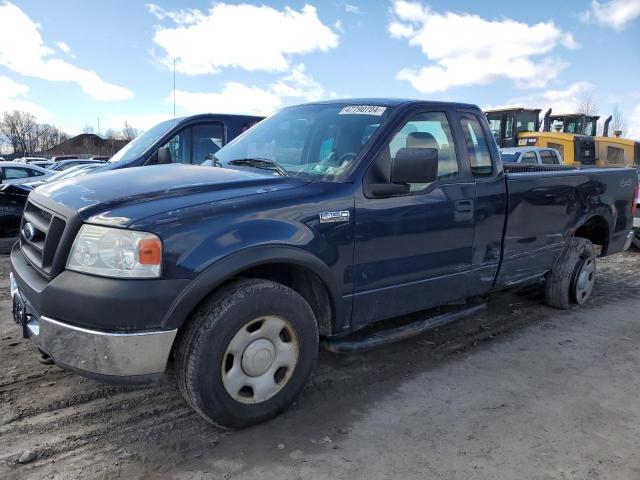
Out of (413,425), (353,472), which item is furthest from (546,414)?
(353,472)

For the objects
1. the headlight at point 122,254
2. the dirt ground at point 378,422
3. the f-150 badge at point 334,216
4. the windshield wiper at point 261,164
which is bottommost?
the dirt ground at point 378,422

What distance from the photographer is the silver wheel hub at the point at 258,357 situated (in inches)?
110

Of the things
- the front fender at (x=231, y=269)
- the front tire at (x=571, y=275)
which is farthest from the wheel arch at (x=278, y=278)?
the front tire at (x=571, y=275)

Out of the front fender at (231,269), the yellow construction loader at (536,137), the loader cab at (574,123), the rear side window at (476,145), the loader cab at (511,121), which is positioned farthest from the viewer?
the loader cab at (574,123)

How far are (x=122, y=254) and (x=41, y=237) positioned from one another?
0.85 metres

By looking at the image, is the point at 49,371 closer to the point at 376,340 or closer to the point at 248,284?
the point at 248,284

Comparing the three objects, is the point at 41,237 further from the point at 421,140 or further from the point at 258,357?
the point at 421,140

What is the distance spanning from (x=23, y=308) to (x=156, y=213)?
103 cm

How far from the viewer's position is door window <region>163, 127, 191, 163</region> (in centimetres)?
709

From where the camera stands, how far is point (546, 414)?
10.6 ft

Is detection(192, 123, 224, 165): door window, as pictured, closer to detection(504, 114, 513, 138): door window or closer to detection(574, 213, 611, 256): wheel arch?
detection(574, 213, 611, 256): wheel arch

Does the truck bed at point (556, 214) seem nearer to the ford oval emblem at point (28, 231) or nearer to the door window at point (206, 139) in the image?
the ford oval emblem at point (28, 231)

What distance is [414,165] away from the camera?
10.3 feet

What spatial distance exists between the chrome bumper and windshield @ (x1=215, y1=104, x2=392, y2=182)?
138 centimetres
